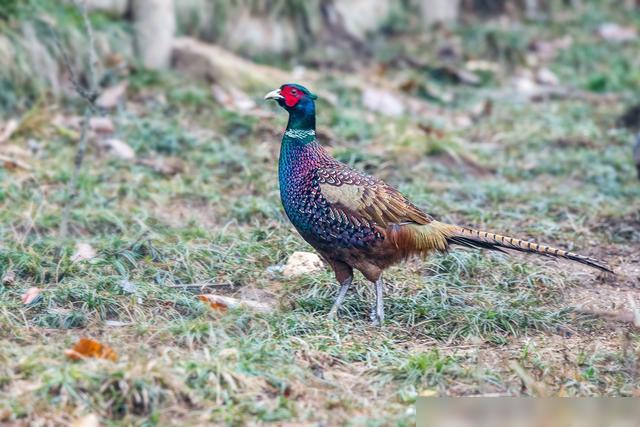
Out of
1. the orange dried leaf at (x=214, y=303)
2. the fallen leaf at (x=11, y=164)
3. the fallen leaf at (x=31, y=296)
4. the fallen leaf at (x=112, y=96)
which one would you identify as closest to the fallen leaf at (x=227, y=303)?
the orange dried leaf at (x=214, y=303)

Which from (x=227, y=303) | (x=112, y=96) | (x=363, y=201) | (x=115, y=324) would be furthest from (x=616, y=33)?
(x=115, y=324)

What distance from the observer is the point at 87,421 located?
3336 millimetres

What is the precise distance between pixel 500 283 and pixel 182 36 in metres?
A: 5.14

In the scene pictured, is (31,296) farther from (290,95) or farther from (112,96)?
(112,96)

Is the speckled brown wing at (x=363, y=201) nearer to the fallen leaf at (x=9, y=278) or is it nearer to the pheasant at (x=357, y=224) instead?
the pheasant at (x=357, y=224)

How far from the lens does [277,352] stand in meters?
4.03

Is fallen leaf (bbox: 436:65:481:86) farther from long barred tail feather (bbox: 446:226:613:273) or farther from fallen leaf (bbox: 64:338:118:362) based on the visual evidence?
fallen leaf (bbox: 64:338:118:362)

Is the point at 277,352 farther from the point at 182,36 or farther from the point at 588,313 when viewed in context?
the point at 182,36

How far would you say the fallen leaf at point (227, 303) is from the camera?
4.57 meters

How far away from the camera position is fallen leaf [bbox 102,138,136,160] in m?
7.07

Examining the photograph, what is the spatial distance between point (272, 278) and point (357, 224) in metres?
0.76

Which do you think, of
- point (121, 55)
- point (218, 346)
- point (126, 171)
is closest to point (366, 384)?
Result: point (218, 346)

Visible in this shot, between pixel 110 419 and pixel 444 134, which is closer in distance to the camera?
pixel 110 419

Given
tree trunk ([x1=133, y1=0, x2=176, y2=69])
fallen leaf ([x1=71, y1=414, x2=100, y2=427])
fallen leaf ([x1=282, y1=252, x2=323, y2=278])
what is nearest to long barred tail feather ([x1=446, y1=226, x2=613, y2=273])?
fallen leaf ([x1=282, y1=252, x2=323, y2=278])
